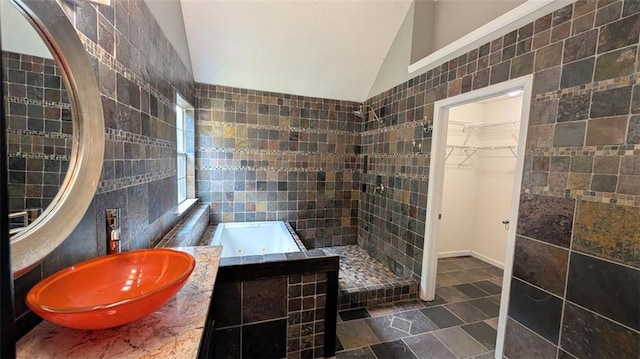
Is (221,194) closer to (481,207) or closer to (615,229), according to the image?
(615,229)

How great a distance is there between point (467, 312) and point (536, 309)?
0.96 metres

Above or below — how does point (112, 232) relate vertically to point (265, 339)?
above

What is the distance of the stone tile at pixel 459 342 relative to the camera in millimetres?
1908

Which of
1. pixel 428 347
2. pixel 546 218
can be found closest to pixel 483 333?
pixel 428 347

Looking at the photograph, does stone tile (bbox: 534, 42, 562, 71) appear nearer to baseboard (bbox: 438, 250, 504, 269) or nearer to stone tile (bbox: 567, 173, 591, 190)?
stone tile (bbox: 567, 173, 591, 190)

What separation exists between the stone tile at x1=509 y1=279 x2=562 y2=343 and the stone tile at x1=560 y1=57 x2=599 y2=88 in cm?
129

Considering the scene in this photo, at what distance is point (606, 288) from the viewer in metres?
1.27

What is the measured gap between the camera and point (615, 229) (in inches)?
48.8

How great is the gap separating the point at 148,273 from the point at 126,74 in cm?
111

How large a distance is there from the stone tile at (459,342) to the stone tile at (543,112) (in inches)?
70.6

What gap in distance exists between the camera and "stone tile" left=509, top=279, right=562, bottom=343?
1.47 meters

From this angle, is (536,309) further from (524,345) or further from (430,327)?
(430,327)

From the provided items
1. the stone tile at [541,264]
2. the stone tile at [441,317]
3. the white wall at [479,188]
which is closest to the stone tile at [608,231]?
the stone tile at [541,264]

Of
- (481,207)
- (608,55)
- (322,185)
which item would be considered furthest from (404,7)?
(481,207)
